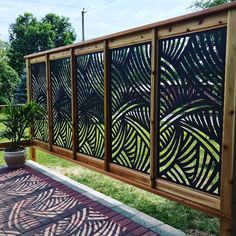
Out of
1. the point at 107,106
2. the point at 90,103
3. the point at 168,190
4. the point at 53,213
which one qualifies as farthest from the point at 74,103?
the point at 168,190

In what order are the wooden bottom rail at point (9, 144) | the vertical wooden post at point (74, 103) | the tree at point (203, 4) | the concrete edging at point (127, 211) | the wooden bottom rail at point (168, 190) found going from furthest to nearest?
the tree at point (203, 4)
the wooden bottom rail at point (9, 144)
the vertical wooden post at point (74, 103)
the concrete edging at point (127, 211)
the wooden bottom rail at point (168, 190)

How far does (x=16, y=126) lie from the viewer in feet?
16.3

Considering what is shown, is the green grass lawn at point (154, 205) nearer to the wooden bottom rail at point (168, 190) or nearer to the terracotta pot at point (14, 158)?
the wooden bottom rail at point (168, 190)

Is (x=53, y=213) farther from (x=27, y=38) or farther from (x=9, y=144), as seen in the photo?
(x=27, y=38)

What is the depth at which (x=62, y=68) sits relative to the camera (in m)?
4.62

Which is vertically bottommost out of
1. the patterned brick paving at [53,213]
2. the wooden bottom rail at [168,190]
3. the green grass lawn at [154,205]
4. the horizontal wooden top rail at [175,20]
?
the green grass lawn at [154,205]

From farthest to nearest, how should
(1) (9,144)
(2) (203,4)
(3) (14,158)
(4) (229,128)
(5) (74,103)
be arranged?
1. (2) (203,4)
2. (1) (9,144)
3. (3) (14,158)
4. (5) (74,103)
5. (4) (229,128)

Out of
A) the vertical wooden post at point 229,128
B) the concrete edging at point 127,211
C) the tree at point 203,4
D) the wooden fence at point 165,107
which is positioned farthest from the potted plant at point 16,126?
the tree at point 203,4

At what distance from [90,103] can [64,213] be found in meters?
1.46

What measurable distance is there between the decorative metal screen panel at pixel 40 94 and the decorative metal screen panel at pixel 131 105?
2.09 meters

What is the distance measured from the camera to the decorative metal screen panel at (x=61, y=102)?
4552 millimetres

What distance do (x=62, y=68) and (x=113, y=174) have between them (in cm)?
194

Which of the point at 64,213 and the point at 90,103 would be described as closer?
the point at 64,213

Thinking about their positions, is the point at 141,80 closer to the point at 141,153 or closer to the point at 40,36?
the point at 141,153
